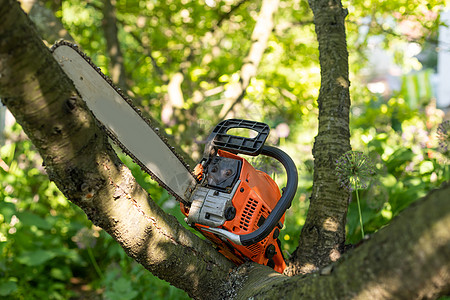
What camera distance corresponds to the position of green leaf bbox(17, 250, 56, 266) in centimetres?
303

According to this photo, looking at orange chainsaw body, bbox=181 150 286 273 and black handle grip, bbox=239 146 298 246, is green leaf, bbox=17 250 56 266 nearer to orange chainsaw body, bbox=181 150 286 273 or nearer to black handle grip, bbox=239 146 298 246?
A: orange chainsaw body, bbox=181 150 286 273

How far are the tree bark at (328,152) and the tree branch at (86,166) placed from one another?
426 millimetres

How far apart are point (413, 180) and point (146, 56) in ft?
11.8

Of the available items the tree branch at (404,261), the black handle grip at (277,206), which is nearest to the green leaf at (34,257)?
the black handle grip at (277,206)

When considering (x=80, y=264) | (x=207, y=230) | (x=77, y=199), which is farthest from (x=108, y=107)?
(x=80, y=264)

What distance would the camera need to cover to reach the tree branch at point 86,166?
91 cm

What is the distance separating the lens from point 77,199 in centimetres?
117

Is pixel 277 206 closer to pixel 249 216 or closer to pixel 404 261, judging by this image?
pixel 249 216

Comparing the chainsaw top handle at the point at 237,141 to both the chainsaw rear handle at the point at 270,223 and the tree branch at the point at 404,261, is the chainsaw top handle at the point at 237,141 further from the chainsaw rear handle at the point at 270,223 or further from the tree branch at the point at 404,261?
the tree branch at the point at 404,261

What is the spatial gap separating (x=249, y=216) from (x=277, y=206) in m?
0.13

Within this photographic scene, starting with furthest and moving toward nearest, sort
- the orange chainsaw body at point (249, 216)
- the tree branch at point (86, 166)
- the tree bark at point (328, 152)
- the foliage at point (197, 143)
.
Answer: the foliage at point (197, 143) < the tree bark at point (328, 152) < the orange chainsaw body at point (249, 216) < the tree branch at point (86, 166)

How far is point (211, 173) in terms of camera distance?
5.49ft

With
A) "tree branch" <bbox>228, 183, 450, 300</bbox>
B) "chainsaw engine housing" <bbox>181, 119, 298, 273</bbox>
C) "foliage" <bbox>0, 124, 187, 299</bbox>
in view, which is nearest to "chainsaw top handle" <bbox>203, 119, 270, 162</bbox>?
"chainsaw engine housing" <bbox>181, 119, 298, 273</bbox>

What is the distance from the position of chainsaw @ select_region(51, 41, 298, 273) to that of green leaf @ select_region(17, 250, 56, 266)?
1.95m
